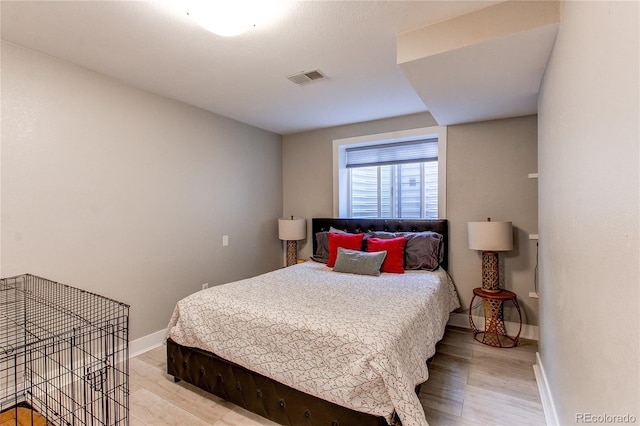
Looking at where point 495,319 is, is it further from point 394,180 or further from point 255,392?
point 255,392

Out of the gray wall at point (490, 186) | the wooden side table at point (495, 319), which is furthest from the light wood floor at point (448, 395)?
the gray wall at point (490, 186)

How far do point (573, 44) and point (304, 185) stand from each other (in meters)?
3.44

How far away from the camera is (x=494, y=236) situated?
286cm

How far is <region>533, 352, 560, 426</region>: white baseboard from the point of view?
1706 millimetres

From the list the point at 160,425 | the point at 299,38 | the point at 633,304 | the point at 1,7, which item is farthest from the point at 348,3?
the point at 160,425

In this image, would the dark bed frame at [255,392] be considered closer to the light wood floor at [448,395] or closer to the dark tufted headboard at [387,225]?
the light wood floor at [448,395]

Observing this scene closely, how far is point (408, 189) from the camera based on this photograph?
3.86 meters

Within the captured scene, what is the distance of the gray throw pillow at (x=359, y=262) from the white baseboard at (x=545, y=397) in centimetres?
141

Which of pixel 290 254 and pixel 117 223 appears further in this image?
pixel 290 254

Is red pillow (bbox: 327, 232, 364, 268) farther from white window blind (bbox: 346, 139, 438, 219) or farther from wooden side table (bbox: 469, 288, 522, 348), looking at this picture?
wooden side table (bbox: 469, 288, 522, 348)

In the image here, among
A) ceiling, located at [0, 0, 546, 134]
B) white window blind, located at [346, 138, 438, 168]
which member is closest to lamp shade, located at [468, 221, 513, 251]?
white window blind, located at [346, 138, 438, 168]

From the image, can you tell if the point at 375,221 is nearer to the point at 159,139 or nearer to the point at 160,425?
the point at 159,139

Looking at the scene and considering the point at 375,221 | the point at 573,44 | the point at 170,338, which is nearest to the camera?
the point at 573,44

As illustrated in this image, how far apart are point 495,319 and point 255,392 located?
2388 mm
